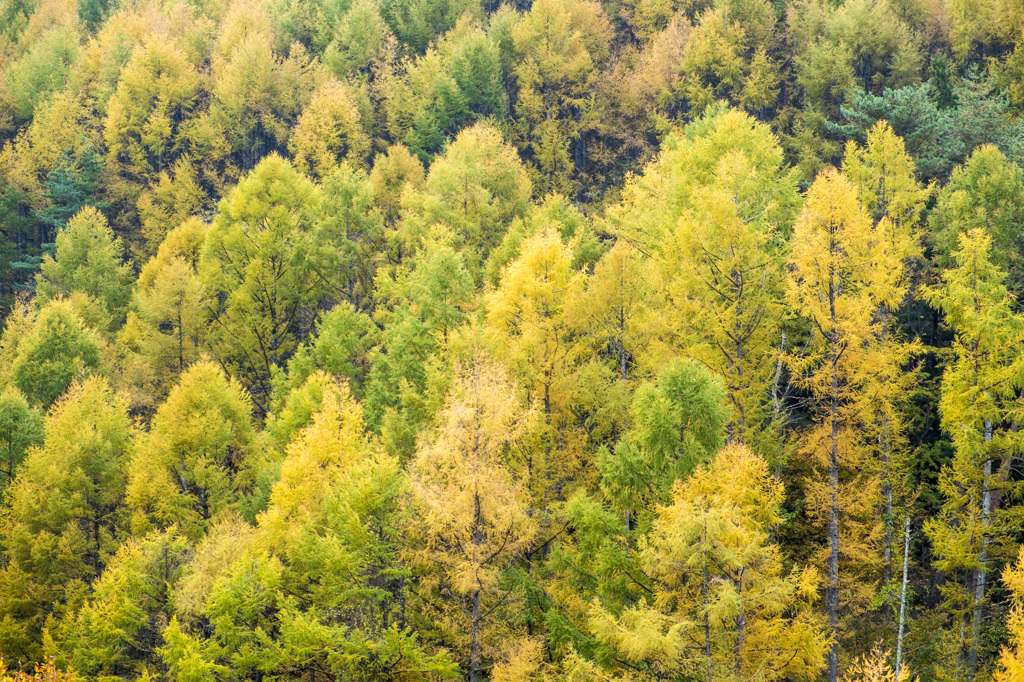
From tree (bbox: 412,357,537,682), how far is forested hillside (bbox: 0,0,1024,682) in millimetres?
121

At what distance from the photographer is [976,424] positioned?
26.3 metres

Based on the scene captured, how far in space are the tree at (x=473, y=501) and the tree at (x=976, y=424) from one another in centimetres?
1327

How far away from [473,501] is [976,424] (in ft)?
52.4

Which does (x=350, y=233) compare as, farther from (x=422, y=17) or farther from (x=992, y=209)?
(x=422, y=17)

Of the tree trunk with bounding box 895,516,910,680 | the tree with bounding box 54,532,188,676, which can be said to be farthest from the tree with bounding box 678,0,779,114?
the tree with bounding box 54,532,188,676

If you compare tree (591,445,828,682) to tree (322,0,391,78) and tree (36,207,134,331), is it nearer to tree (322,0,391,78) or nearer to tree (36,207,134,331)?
tree (36,207,134,331)

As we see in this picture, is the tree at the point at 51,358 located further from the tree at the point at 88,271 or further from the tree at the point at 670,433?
the tree at the point at 670,433

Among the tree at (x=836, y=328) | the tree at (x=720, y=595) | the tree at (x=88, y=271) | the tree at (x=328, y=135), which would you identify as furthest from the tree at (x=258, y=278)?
the tree at (x=720, y=595)

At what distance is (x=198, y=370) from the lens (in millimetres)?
37656

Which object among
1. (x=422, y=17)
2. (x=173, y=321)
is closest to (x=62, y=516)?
(x=173, y=321)

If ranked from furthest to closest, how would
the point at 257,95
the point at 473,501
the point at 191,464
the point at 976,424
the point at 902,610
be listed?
1. the point at 257,95
2. the point at 191,464
3. the point at 976,424
4. the point at 902,610
5. the point at 473,501

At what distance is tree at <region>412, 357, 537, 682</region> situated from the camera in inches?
907

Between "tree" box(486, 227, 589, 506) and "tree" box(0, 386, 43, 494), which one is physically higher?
"tree" box(486, 227, 589, 506)

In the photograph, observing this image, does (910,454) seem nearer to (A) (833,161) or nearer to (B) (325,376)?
(B) (325,376)
